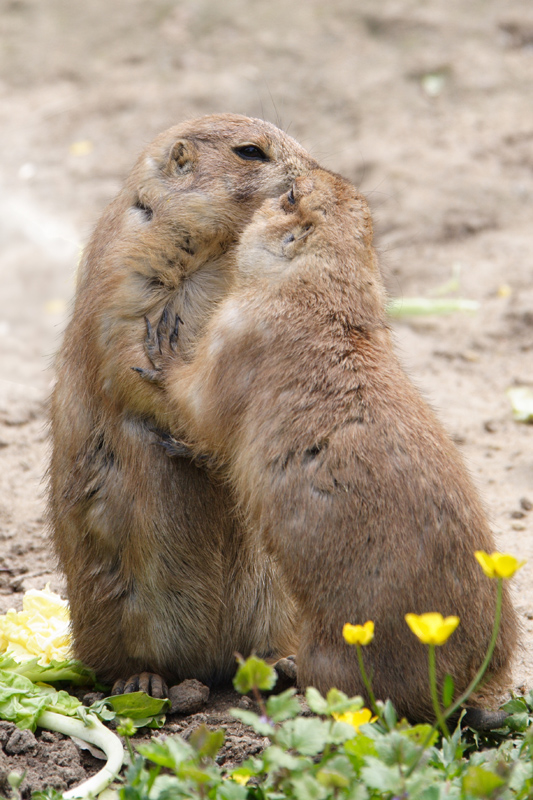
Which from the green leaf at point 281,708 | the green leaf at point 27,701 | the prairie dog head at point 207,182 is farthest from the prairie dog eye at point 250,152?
the green leaf at point 281,708

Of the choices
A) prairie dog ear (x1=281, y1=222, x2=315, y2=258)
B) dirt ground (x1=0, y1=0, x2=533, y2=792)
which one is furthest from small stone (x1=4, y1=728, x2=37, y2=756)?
dirt ground (x1=0, y1=0, x2=533, y2=792)

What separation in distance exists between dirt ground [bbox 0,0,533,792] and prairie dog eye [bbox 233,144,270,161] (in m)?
2.51

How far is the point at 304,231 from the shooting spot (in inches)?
135

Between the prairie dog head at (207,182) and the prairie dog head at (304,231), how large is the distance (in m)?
0.28

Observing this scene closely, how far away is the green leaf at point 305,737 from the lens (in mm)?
2352

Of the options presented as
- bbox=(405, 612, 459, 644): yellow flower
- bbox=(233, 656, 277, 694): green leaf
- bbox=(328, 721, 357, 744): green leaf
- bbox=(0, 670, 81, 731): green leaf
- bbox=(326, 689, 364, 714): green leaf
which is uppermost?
bbox=(405, 612, 459, 644): yellow flower

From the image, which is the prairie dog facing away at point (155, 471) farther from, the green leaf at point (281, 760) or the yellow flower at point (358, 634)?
the green leaf at point (281, 760)

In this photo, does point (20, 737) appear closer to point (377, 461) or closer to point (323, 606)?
point (323, 606)

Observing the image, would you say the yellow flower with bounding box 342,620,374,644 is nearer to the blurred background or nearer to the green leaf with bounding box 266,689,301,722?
the green leaf with bounding box 266,689,301,722

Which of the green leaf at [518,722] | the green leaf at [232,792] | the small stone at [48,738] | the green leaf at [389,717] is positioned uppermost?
the green leaf at [389,717]

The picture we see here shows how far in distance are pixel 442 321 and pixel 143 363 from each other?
461 cm

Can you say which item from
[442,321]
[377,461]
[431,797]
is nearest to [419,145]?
[442,321]

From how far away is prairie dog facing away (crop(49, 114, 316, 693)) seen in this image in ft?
12.2

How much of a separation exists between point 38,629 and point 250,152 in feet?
7.62
